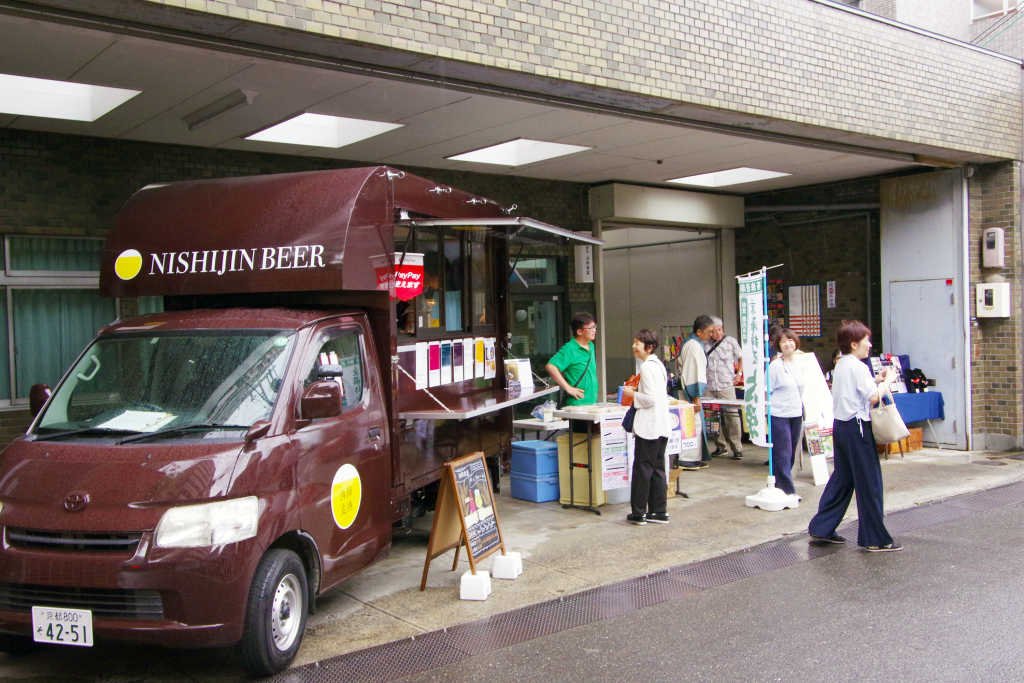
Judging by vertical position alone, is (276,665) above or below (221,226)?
below

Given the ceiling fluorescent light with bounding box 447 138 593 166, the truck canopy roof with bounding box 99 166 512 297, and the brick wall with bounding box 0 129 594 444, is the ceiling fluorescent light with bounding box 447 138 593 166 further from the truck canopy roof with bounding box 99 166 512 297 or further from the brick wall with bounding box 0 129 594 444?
the truck canopy roof with bounding box 99 166 512 297

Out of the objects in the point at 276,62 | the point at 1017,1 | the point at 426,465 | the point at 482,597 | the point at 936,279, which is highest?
the point at 1017,1

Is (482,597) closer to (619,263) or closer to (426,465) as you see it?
(426,465)

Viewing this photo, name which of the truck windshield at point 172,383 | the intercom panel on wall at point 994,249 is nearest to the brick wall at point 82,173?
the truck windshield at point 172,383

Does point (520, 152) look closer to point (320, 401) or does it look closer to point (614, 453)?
point (614, 453)

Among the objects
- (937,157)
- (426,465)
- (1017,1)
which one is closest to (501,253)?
(426,465)

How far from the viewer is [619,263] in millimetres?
17062

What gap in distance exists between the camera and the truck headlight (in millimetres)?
4195

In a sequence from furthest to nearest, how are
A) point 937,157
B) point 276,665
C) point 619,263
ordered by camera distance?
point 619,263, point 937,157, point 276,665

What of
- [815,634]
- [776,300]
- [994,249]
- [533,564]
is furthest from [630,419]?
[776,300]

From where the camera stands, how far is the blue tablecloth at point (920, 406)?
1184cm

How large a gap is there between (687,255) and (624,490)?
7852mm

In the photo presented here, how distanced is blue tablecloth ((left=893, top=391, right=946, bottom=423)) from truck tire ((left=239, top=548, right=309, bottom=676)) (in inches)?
375

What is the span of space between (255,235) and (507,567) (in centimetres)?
304
